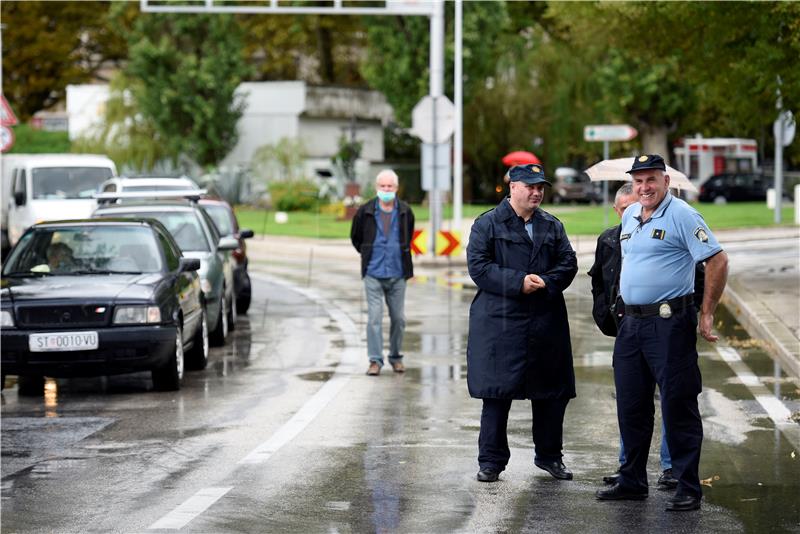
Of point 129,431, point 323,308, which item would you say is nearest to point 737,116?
point 323,308

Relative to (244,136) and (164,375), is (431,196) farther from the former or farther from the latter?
(244,136)

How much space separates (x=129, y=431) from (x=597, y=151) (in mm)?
57092

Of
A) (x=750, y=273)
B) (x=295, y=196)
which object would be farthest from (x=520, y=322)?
(x=295, y=196)

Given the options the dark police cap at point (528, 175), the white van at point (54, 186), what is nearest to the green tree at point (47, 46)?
the white van at point (54, 186)

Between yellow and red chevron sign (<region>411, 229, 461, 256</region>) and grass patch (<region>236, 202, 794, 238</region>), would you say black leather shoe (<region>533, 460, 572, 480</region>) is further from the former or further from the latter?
grass patch (<region>236, 202, 794, 238</region>)

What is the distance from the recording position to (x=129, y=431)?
34.9 feet

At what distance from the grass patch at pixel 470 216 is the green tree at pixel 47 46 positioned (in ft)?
58.8

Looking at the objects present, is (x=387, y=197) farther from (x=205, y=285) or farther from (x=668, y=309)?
(x=668, y=309)

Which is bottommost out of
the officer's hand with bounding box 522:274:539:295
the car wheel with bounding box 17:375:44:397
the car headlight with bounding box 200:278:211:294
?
the car wheel with bounding box 17:375:44:397

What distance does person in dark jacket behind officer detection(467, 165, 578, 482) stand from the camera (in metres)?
8.62

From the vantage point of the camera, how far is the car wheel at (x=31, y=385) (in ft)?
41.8

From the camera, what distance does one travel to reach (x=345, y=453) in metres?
9.64

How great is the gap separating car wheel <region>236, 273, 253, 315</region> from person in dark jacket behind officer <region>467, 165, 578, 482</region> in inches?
439

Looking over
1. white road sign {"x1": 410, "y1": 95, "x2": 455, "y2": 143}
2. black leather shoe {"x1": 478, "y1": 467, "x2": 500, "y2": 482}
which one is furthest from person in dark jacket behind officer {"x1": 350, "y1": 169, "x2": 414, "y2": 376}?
white road sign {"x1": 410, "y1": 95, "x2": 455, "y2": 143}
